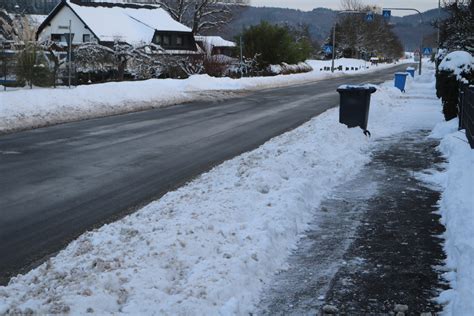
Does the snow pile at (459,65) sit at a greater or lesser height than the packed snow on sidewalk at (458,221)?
greater

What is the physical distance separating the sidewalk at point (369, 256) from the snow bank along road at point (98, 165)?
246cm

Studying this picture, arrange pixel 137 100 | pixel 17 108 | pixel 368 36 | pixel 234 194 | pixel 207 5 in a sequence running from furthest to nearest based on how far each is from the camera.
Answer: pixel 368 36
pixel 207 5
pixel 137 100
pixel 17 108
pixel 234 194

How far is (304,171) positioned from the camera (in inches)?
346

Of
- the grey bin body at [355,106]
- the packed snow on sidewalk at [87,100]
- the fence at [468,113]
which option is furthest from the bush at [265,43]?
the fence at [468,113]

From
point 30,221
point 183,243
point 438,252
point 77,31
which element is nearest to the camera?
point 183,243

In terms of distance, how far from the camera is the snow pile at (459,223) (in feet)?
15.2

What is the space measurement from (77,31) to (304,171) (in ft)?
181

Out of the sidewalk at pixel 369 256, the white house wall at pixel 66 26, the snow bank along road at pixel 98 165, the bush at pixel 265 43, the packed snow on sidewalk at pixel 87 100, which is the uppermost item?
the white house wall at pixel 66 26

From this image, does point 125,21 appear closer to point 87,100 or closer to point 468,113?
point 87,100

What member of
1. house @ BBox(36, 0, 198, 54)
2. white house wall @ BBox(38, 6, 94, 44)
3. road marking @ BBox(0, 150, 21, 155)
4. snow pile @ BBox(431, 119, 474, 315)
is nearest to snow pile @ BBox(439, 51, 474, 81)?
snow pile @ BBox(431, 119, 474, 315)

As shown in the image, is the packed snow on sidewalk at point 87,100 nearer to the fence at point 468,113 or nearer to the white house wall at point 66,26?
the fence at point 468,113

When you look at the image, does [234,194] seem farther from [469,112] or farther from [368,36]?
[368,36]

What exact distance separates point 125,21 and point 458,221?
57.1 metres

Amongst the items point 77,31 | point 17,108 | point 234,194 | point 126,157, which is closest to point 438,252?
point 234,194
